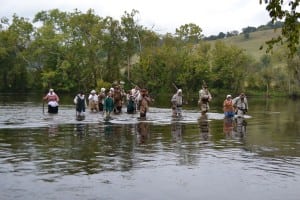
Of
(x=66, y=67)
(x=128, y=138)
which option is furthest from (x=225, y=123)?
(x=66, y=67)

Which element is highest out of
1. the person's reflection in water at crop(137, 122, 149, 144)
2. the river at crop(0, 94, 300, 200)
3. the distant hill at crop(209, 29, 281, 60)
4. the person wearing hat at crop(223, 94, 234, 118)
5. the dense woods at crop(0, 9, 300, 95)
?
the distant hill at crop(209, 29, 281, 60)

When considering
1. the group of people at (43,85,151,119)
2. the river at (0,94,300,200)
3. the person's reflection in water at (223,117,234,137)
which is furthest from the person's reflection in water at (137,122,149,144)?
the group of people at (43,85,151,119)

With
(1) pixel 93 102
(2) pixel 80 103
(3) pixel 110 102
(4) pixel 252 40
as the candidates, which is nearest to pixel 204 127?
(3) pixel 110 102

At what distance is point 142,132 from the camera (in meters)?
25.1

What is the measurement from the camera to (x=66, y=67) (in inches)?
3907

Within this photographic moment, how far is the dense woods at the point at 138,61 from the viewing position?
99.4m

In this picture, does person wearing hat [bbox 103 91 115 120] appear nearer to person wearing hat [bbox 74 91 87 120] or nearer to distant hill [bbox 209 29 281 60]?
person wearing hat [bbox 74 91 87 120]

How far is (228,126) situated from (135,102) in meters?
11.0

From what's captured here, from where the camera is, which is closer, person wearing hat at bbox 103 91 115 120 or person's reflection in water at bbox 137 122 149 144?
person's reflection in water at bbox 137 122 149 144

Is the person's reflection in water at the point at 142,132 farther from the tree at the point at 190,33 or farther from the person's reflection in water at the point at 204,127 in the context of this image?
the tree at the point at 190,33

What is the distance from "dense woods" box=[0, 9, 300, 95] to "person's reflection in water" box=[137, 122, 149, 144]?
69.2 meters

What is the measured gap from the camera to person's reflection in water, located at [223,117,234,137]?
82.3ft

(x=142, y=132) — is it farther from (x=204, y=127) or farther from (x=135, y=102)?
(x=135, y=102)

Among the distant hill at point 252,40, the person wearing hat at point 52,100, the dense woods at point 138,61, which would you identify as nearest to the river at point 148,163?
the person wearing hat at point 52,100
